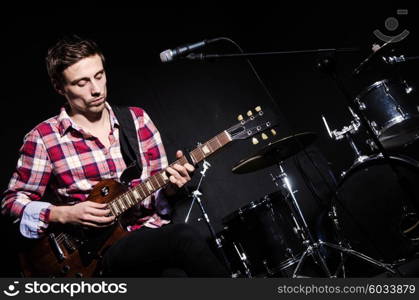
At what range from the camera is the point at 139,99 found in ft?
12.6

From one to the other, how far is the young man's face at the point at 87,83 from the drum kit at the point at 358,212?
3.78ft

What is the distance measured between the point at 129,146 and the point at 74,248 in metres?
0.78

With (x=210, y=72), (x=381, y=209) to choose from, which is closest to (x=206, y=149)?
(x=381, y=209)

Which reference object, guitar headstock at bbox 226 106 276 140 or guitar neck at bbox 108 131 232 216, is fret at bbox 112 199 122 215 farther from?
guitar headstock at bbox 226 106 276 140

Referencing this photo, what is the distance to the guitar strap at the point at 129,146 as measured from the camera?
8.63ft

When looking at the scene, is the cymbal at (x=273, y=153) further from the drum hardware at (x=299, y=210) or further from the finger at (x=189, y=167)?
the finger at (x=189, y=167)

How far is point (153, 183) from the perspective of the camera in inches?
101

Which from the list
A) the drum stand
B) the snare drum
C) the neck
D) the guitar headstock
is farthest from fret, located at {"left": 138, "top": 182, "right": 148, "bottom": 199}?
the drum stand

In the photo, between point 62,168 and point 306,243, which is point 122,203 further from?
point 306,243

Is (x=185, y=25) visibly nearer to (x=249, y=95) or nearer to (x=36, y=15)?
(x=249, y=95)

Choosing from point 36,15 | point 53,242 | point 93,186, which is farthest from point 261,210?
point 36,15

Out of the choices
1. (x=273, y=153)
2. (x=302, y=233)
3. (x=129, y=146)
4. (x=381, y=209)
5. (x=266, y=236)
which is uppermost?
(x=129, y=146)

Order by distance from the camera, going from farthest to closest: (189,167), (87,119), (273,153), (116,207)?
(273,153) < (87,119) < (189,167) < (116,207)

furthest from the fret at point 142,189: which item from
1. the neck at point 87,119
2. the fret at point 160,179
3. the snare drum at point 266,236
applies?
the snare drum at point 266,236
